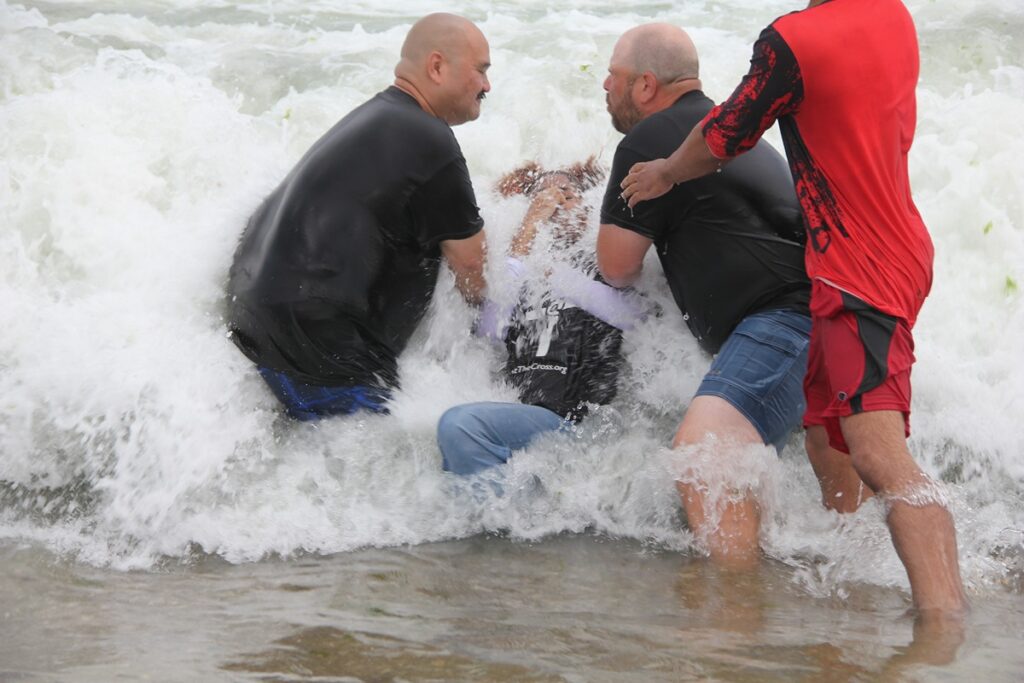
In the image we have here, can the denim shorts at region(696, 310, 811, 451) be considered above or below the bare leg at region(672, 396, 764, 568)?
above

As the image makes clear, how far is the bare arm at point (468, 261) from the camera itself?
168 inches

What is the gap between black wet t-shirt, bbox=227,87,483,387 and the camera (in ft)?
13.5

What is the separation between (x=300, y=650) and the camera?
2.82 meters

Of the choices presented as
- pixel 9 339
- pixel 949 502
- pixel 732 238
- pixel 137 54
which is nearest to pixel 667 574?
pixel 949 502

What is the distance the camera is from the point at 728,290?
3.98 metres

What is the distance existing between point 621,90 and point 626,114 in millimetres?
98

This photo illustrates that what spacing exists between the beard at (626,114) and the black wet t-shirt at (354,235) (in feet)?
2.11

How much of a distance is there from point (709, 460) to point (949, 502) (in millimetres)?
818

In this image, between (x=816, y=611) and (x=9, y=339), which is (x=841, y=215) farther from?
(x=9, y=339)

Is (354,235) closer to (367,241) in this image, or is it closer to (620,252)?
(367,241)

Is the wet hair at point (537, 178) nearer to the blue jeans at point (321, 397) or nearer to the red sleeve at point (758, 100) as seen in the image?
the blue jeans at point (321, 397)

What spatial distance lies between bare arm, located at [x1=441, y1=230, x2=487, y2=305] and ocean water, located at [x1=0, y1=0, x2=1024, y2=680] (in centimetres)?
9

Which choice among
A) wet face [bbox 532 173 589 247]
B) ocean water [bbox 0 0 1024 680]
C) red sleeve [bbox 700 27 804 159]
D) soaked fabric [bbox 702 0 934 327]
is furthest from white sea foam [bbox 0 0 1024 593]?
red sleeve [bbox 700 27 804 159]

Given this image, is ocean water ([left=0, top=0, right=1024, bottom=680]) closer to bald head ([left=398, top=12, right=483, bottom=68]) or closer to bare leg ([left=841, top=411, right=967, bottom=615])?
bare leg ([left=841, top=411, right=967, bottom=615])
